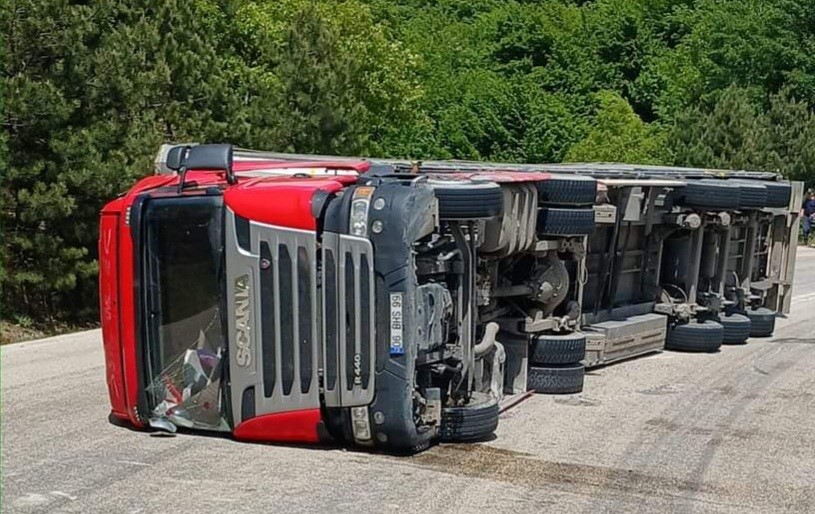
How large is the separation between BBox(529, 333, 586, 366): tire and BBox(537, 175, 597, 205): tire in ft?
3.70

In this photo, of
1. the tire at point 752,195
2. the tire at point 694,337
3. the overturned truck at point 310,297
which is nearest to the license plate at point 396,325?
the overturned truck at point 310,297

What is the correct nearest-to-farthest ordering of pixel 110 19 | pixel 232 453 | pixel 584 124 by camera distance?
pixel 232 453 < pixel 110 19 < pixel 584 124

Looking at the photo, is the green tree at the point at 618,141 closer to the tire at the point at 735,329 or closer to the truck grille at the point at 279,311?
the tire at the point at 735,329

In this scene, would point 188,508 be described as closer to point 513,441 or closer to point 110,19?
point 513,441

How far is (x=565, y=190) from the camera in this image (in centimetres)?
926

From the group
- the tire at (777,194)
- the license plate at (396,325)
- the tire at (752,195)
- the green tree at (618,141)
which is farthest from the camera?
the green tree at (618,141)

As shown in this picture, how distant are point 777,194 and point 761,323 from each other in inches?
59.7

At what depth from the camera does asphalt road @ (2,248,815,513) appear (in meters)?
6.34

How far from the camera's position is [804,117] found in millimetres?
40250

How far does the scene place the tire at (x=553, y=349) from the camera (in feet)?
31.4

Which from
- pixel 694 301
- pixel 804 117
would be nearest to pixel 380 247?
pixel 694 301

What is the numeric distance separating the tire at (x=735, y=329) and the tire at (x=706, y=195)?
154 centimetres

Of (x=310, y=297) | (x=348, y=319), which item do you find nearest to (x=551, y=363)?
(x=348, y=319)

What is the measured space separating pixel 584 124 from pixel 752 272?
32770 mm
